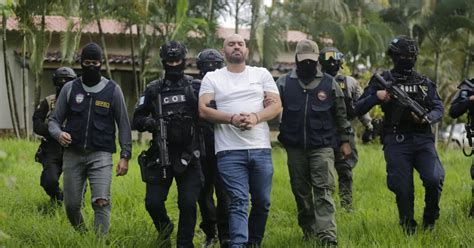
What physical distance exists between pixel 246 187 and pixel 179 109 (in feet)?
2.86

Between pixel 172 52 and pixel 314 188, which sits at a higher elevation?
pixel 172 52

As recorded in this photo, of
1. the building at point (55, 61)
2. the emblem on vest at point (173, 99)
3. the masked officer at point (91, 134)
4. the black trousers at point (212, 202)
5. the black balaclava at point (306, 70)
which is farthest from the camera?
the building at point (55, 61)

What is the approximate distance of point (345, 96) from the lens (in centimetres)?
785

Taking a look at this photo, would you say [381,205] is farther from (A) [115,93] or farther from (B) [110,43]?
(B) [110,43]

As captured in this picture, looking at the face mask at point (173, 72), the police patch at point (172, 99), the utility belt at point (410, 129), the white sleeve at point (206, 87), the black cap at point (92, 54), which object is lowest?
the utility belt at point (410, 129)

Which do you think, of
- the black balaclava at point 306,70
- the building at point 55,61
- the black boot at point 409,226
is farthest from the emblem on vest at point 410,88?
the building at point 55,61

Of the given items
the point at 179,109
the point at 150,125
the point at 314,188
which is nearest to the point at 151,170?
the point at 150,125

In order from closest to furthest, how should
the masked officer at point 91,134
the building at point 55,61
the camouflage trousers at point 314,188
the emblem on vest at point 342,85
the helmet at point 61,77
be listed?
1. the masked officer at point 91,134
2. the camouflage trousers at point 314,188
3. the helmet at point 61,77
4. the emblem on vest at point 342,85
5. the building at point 55,61

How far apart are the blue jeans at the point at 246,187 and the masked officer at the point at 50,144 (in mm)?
2674

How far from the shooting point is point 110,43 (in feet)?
76.6

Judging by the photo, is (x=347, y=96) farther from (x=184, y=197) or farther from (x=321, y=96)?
(x=184, y=197)

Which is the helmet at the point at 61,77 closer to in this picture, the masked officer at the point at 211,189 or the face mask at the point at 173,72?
the masked officer at the point at 211,189

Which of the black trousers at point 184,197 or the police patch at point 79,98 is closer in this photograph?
the black trousers at point 184,197

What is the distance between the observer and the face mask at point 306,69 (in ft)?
21.0
